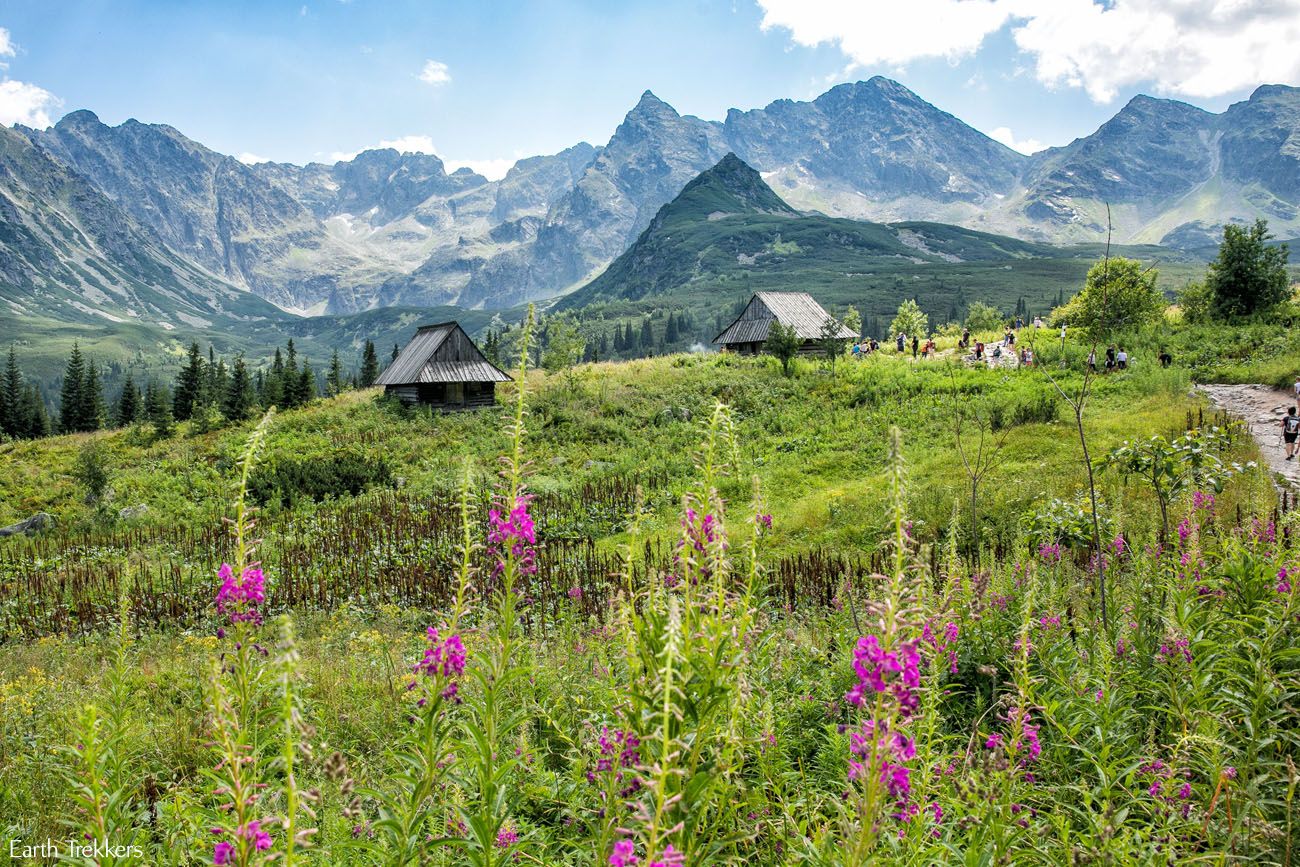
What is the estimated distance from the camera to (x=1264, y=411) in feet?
70.9

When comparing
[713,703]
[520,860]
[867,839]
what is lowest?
[520,860]

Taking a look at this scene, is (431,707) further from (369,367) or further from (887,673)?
(369,367)

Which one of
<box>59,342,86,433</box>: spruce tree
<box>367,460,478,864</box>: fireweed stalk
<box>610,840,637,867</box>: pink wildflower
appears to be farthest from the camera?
<box>59,342,86,433</box>: spruce tree

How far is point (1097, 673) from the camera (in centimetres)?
498

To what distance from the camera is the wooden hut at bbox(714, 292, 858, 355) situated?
163 ft

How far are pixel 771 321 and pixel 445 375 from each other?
77.9ft

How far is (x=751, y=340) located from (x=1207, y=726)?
4809 cm

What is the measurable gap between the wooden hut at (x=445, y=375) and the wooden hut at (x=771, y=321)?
64.1 feet

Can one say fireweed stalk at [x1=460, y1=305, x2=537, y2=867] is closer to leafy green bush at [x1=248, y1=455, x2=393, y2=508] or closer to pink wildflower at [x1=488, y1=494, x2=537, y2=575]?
pink wildflower at [x1=488, y1=494, x2=537, y2=575]

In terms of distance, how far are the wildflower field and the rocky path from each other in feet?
2.98

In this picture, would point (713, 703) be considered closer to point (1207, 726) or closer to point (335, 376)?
point (1207, 726)

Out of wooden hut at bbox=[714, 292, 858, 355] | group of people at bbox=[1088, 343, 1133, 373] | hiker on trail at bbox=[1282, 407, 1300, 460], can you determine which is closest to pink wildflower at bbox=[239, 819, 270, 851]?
hiker on trail at bbox=[1282, 407, 1300, 460]

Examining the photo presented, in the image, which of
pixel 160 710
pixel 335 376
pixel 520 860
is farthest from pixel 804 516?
pixel 335 376

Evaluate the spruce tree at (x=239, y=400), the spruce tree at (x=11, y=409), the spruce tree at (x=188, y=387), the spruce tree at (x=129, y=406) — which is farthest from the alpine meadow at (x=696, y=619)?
the spruce tree at (x=11, y=409)
